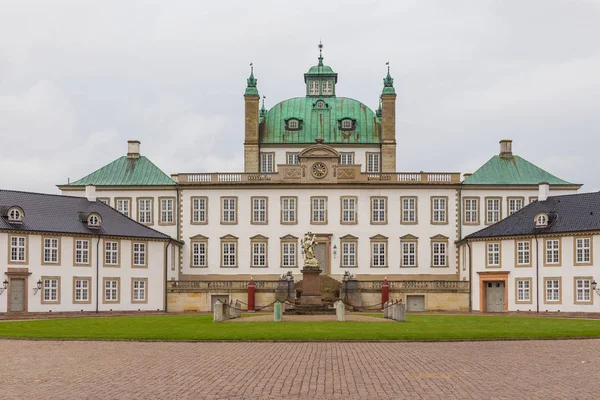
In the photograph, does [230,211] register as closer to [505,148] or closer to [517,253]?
[517,253]

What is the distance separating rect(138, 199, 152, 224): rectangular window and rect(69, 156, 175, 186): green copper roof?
1.36m

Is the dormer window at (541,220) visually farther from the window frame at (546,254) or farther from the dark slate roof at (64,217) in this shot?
the dark slate roof at (64,217)

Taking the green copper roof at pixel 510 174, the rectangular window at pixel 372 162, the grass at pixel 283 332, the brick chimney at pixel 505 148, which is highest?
the brick chimney at pixel 505 148

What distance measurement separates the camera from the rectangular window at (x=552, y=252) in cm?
5694

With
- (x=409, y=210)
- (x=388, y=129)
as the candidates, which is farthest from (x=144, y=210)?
(x=388, y=129)

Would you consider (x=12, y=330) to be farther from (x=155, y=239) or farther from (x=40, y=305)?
(x=155, y=239)

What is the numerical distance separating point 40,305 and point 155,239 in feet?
31.5

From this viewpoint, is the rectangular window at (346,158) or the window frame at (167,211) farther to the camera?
the rectangular window at (346,158)

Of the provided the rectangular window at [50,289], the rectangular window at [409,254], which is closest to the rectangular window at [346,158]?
the rectangular window at [409,254]

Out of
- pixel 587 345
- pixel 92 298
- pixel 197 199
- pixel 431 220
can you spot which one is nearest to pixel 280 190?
pixel 197 199

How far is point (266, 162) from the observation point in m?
74.2

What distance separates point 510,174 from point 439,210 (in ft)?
22.8

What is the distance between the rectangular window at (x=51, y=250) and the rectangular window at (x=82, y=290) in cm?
212

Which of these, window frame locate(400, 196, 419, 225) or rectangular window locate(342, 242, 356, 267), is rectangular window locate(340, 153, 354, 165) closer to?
window frame locate(400, 196, 419, 225)
